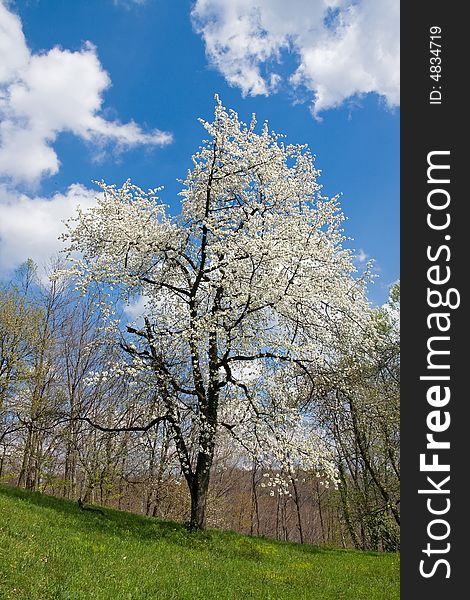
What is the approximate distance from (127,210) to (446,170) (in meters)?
16.1

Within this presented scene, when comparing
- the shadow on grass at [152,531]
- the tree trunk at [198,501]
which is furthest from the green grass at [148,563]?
the tree trunk at [198,501]

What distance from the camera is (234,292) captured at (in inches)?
750

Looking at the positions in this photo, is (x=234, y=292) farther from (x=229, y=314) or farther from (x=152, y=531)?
(x=152, y=531)

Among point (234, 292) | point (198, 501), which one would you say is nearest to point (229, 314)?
point (234, 292)

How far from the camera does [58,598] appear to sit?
26.8ft

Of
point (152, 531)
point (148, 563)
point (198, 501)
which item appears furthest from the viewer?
point (198, 501)

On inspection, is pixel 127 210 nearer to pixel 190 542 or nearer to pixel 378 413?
pixel 190 542

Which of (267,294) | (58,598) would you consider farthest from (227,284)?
(58,598)

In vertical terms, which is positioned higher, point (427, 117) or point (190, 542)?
point (427, 117)

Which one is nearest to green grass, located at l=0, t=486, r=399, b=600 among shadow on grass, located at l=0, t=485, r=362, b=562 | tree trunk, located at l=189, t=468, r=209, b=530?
shadow on grass, located at l=0, t=485, r=362, b=562

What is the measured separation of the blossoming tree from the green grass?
109 inches

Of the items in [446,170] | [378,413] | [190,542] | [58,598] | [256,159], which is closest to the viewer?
[446,170]

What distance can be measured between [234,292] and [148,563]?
Result: 369 inches

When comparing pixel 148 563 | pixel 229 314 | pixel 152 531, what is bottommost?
pixel 148 563
